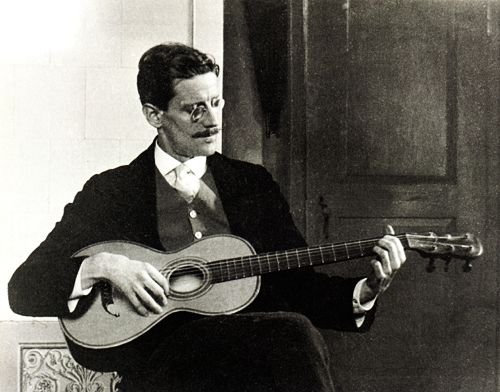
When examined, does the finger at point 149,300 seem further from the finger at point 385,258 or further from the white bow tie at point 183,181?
the finger at point 385,258

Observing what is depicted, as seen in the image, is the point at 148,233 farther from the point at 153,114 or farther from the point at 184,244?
the point at 153,114

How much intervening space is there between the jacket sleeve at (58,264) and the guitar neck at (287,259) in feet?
0.91

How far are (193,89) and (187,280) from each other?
40 cm

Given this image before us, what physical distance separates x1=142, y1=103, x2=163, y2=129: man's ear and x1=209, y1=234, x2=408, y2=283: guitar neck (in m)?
0.35

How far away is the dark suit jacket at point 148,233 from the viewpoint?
1.33m

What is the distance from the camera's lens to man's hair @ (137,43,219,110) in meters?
1.39

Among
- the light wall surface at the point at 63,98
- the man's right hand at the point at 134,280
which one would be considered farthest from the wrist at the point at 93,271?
the light wall surface at the point at 63,98

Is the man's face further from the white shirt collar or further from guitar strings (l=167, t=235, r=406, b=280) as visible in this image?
guitar strings (l=167, t=235, r=406, b=280)

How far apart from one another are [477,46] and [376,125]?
12.6 inches

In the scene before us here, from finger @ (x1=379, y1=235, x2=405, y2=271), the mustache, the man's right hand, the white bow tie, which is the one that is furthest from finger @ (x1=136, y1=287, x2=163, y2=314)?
finger @ (x1=379, y1=235, x2=405, y2=271)

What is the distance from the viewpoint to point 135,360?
4.19ft

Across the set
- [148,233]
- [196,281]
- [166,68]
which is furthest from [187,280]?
[166,68]

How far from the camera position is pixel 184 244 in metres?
1.35

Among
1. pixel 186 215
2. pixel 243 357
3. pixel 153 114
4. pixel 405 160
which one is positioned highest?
pixel 153 114
